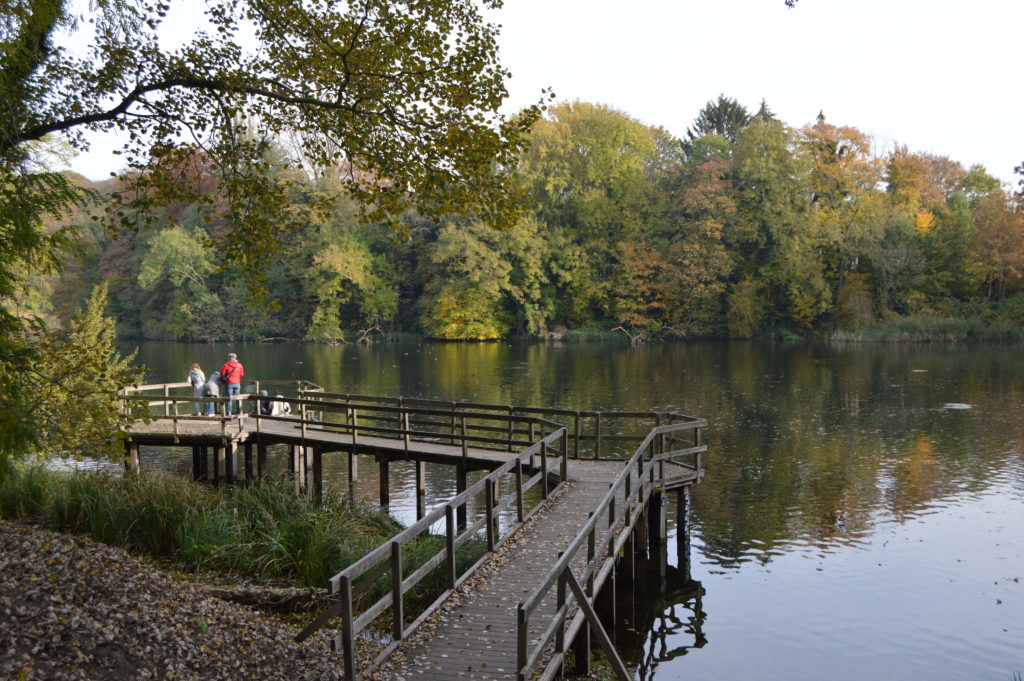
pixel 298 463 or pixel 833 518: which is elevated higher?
pixel 298 463

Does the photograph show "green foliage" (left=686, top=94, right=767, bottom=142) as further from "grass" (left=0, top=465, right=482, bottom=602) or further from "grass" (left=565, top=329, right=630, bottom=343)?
"grass" (left=0, top=465, right=482, bottom=602)

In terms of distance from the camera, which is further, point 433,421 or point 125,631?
point 433,421

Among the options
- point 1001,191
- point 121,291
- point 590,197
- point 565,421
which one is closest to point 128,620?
point 565,421

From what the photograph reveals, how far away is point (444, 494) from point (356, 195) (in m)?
11.1

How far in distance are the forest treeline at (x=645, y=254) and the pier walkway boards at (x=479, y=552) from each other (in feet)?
148

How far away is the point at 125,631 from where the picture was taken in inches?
323

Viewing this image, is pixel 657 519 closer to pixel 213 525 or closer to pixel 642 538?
pixel 642 538

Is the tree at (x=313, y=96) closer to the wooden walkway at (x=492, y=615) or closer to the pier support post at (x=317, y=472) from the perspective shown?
the wooden walkway at (x=492, y=615)

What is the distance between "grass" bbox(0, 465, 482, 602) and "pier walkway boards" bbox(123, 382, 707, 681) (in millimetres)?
870

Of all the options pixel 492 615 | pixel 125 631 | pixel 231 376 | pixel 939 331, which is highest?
pixel 939 331

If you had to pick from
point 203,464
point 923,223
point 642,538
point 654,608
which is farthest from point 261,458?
point 923,223

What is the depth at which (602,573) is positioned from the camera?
1101 cm

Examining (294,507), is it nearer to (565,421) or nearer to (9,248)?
(9,248)

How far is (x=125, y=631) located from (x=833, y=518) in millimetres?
14765
